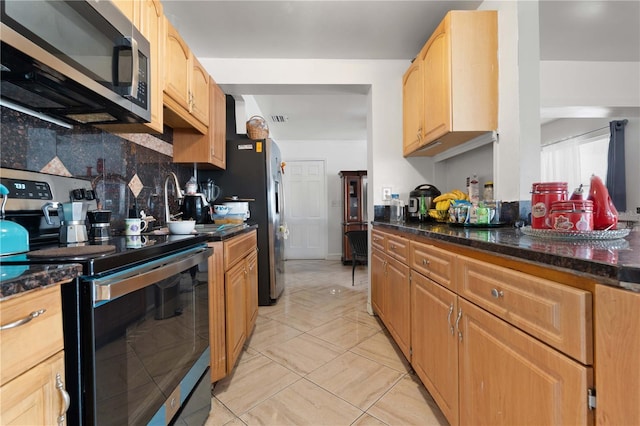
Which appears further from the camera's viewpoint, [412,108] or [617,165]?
[617,165]

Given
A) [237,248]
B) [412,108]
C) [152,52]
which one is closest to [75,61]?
[152,52]

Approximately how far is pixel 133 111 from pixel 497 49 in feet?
6.67

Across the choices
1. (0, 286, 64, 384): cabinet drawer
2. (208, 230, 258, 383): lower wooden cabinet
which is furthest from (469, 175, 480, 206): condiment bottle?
(0, 286, 64, 384): cabinet drawer

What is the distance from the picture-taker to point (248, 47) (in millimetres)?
2295

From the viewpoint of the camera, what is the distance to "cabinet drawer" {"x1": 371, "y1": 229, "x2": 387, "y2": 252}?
6.70ft

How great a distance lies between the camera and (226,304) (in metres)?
1.50

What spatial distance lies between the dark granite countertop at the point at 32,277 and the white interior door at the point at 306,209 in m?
4.81

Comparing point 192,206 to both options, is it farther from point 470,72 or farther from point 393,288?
point 470,72

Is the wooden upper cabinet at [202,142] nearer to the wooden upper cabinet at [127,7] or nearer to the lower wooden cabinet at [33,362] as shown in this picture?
the wooden upper cabinet at [127,7]

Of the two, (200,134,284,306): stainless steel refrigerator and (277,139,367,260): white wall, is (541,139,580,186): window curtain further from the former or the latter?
(200,134,284,306): stainless steel refrigerator

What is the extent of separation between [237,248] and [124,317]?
0.93 m

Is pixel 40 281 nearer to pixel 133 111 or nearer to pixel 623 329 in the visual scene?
pixel 133 111

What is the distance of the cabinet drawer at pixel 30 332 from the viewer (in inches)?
18.5

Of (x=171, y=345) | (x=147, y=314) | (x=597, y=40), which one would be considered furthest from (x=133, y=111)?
(x=597, y=40)
